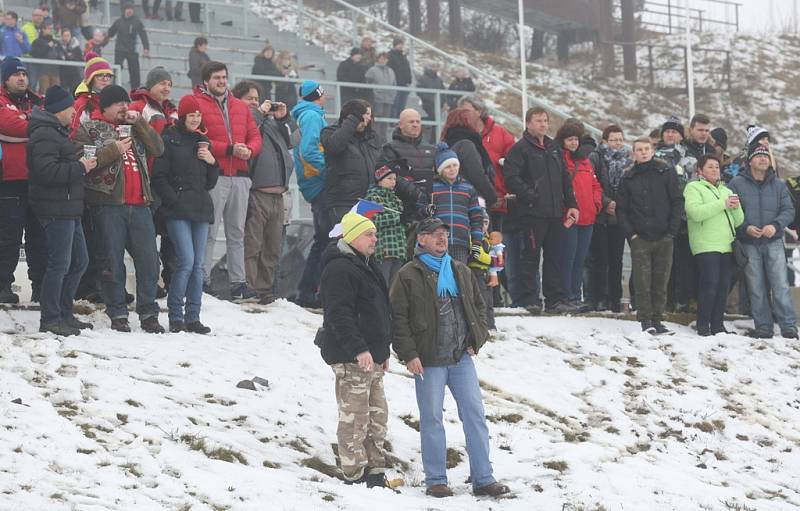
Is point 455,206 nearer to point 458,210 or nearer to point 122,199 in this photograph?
point 458,210

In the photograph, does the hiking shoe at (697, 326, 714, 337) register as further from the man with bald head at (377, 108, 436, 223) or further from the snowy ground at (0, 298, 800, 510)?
the man with bald head at (377, 108, 436, 223)

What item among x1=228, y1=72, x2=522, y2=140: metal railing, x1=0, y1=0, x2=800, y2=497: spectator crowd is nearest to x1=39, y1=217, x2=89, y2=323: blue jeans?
x1=0, y1=0, x2=800, y2=497: spectator crowd

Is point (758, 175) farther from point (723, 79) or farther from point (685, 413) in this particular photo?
point (723, 79)

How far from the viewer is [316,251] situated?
13.6 metres

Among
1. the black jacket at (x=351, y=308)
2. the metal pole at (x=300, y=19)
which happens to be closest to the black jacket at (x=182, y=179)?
the black jacket at (x=351, y=308)

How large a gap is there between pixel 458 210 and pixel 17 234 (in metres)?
4.06

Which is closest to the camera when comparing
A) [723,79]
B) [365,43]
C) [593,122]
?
[365,43]

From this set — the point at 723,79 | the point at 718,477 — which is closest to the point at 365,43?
the point at 718,477

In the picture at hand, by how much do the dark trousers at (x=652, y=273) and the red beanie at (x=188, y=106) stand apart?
211 inches

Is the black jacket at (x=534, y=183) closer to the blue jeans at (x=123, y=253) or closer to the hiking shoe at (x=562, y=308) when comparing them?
the hiking shoe at (x=562, y=308)

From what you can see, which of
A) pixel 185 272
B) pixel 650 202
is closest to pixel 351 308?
Result: pixel 185 272

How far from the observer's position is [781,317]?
15.3m

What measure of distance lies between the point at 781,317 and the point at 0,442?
9.91m

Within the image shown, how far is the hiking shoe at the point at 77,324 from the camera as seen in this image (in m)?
10.9
